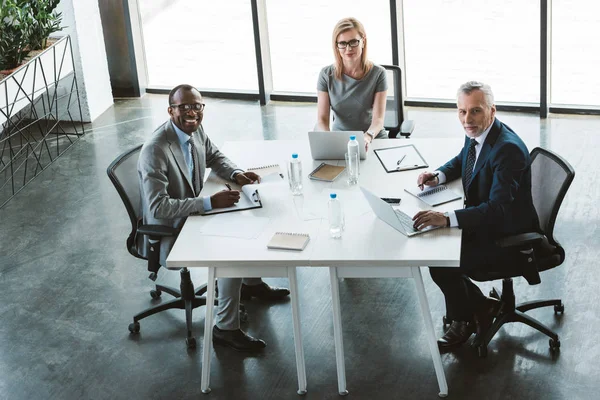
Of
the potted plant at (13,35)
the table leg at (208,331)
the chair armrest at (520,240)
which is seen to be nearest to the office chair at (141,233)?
the table leg at (208,331)

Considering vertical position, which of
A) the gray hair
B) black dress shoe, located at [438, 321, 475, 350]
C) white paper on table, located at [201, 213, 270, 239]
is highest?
the gray hair

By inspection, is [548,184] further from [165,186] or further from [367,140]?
[165,186]

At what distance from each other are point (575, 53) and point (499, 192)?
4053 mm

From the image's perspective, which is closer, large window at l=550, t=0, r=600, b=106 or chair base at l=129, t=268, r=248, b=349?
chair base at l=129, t=268, r=248, b=349

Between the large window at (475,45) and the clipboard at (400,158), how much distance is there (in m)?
3.08

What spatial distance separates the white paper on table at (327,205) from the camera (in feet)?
14.4

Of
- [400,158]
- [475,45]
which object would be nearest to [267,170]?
[400,158]

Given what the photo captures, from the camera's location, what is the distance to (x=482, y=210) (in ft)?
13.7

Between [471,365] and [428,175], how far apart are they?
1.05 metres

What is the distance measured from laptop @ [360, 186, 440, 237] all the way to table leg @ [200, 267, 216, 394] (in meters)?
0.86

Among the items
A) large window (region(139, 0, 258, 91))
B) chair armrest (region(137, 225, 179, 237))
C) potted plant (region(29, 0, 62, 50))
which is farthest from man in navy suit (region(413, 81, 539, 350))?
large window (region(139, 0, 258, 91))

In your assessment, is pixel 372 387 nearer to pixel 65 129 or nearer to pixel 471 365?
pixel 471 365

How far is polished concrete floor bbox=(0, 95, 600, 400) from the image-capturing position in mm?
4316

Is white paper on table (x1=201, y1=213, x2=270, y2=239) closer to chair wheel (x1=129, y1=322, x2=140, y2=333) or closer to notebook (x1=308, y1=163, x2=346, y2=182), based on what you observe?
notebook (x1=308, y1=163, x2=346, y2=182)
